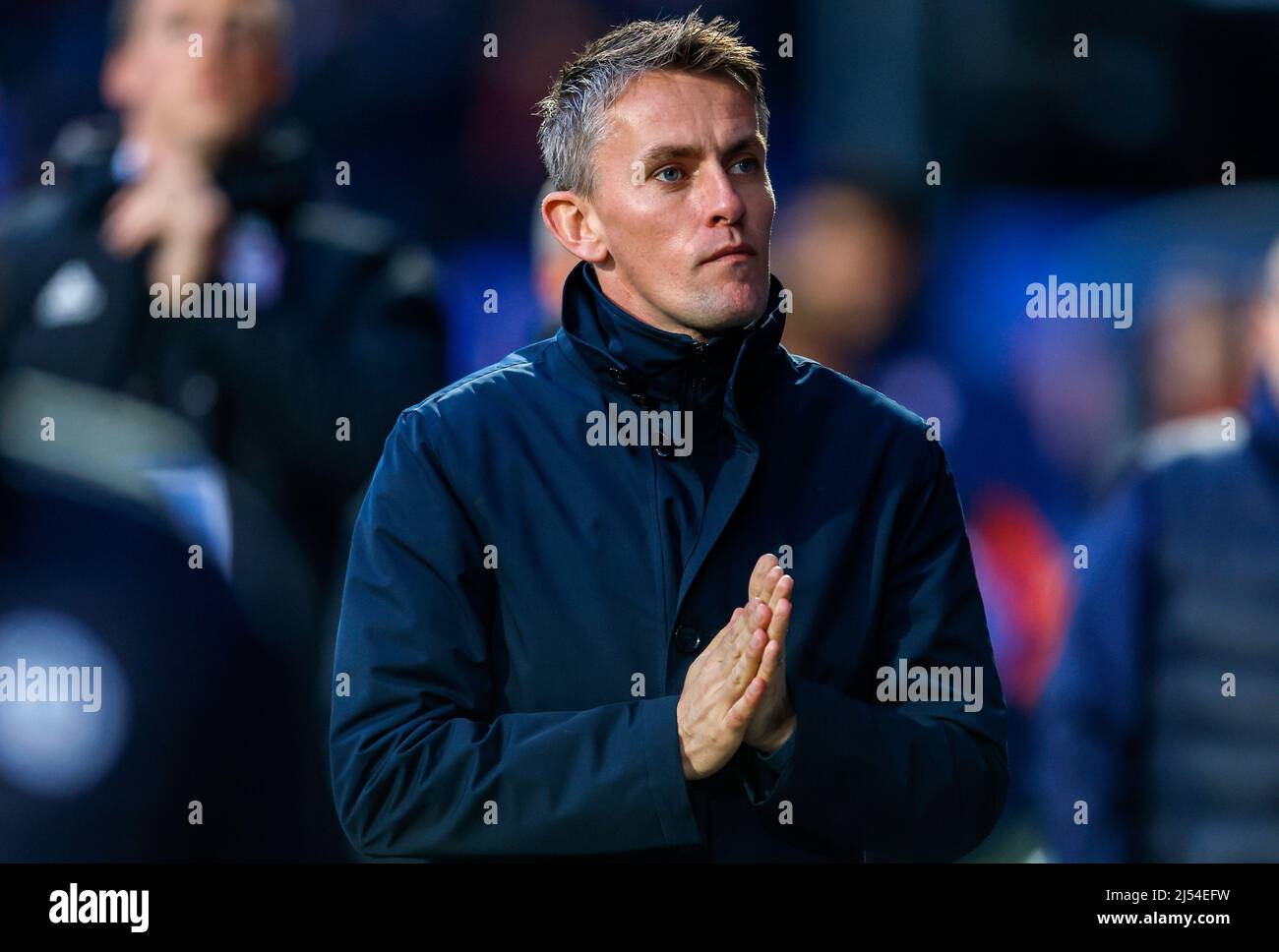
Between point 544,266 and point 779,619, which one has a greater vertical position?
point 544,266

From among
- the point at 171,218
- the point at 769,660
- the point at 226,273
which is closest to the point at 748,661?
the point at 769,660

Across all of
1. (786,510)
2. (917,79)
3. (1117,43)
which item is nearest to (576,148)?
(786,510)

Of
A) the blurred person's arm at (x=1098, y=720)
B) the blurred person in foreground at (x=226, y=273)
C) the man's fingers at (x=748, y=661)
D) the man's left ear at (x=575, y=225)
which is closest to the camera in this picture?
the man's fingers at (x=748, y=661)

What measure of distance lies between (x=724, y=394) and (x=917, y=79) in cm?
132

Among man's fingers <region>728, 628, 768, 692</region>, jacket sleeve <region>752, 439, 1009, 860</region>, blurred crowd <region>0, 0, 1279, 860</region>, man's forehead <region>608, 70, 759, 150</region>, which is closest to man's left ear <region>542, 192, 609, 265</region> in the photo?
man's forehead <region>608, 70, 759, 150</region>

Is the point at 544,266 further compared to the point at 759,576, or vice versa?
the point at 544,266

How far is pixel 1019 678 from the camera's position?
3285 millimetres

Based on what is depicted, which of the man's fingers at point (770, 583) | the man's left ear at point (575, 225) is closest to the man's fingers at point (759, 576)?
the man's fingers at point (770, 583)

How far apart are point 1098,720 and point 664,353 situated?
53.2 inches

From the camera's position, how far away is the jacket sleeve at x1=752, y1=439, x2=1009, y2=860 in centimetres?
219

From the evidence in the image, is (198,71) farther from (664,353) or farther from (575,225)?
(664,353)

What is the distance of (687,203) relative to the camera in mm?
2354

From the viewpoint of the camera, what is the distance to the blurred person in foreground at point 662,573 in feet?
7.25

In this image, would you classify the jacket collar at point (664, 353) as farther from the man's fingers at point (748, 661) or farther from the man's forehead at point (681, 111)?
the man's fingers at point (748, 661)
